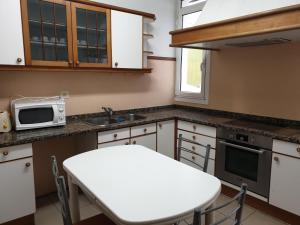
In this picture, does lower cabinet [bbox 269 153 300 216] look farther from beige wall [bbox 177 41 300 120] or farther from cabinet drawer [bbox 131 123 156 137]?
cabinet drawer [bbox 131 123 156 137]

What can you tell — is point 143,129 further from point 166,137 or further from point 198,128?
point 198,128

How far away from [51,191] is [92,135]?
921 mm

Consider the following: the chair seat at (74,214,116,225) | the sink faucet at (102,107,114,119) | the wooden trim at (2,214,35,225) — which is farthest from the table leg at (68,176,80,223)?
the sink faucet at (102,107,114,119)

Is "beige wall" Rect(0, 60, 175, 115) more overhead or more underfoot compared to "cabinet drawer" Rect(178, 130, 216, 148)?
more overhead

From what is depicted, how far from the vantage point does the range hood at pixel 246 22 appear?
67.4 inches

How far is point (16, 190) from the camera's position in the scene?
2.03m

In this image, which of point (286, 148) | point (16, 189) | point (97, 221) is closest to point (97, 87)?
point (16, 189)

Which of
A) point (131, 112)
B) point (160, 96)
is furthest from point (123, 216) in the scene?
point (160, 96)

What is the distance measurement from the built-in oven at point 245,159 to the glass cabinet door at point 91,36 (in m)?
1.60

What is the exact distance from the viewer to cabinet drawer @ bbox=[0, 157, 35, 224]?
1.96 meters

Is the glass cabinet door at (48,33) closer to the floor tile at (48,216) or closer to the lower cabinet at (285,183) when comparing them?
the floor tile at (48,216)

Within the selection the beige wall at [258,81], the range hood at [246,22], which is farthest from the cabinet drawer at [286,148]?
the range hood at [246,22]

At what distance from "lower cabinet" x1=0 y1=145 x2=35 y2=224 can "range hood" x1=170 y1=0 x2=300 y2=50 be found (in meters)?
1.94

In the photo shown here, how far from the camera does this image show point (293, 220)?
2211 millimetres
